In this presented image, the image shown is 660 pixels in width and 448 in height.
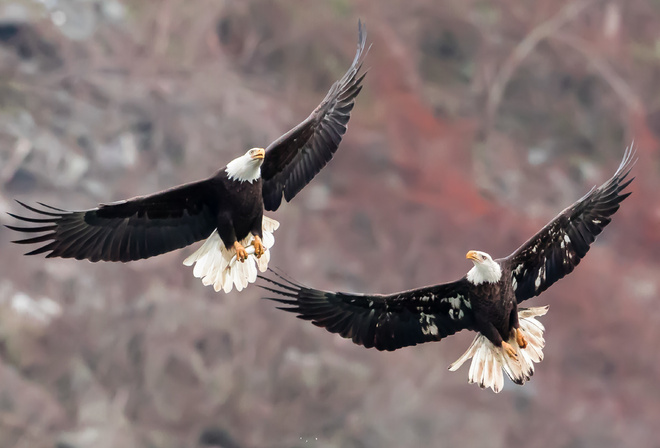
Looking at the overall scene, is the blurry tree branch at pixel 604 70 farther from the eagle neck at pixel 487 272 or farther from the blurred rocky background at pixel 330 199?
the eagle neck at pixel 487 272

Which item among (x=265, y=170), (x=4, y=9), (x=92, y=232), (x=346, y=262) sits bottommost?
(x=92, y=232)

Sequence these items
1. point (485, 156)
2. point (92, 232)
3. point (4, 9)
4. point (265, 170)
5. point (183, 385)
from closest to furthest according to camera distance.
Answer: point (92, 232) → point (265, 170) → point (183, 385) → point (4, 9) → point (485, 156)

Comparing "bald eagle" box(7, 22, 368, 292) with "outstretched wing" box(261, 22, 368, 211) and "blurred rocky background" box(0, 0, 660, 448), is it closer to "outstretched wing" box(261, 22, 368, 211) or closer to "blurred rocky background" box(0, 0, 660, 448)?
"outstretched wing" box(261, 22, 368, 211)

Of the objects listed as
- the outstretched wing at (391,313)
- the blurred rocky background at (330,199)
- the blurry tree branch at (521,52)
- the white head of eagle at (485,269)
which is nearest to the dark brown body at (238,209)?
the outstretched wing at (391,313)

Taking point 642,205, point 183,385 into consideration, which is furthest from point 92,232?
point 642,205

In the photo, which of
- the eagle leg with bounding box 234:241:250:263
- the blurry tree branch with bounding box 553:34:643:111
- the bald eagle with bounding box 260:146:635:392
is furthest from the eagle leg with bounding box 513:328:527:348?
the blurry tree branch with bounding box 553:34:643:111

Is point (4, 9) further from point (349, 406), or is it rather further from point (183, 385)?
point (349, 406)

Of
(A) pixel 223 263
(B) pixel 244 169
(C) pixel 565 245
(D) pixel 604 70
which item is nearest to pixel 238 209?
(B) pixel 244 169

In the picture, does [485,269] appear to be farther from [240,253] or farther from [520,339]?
[240,253]
